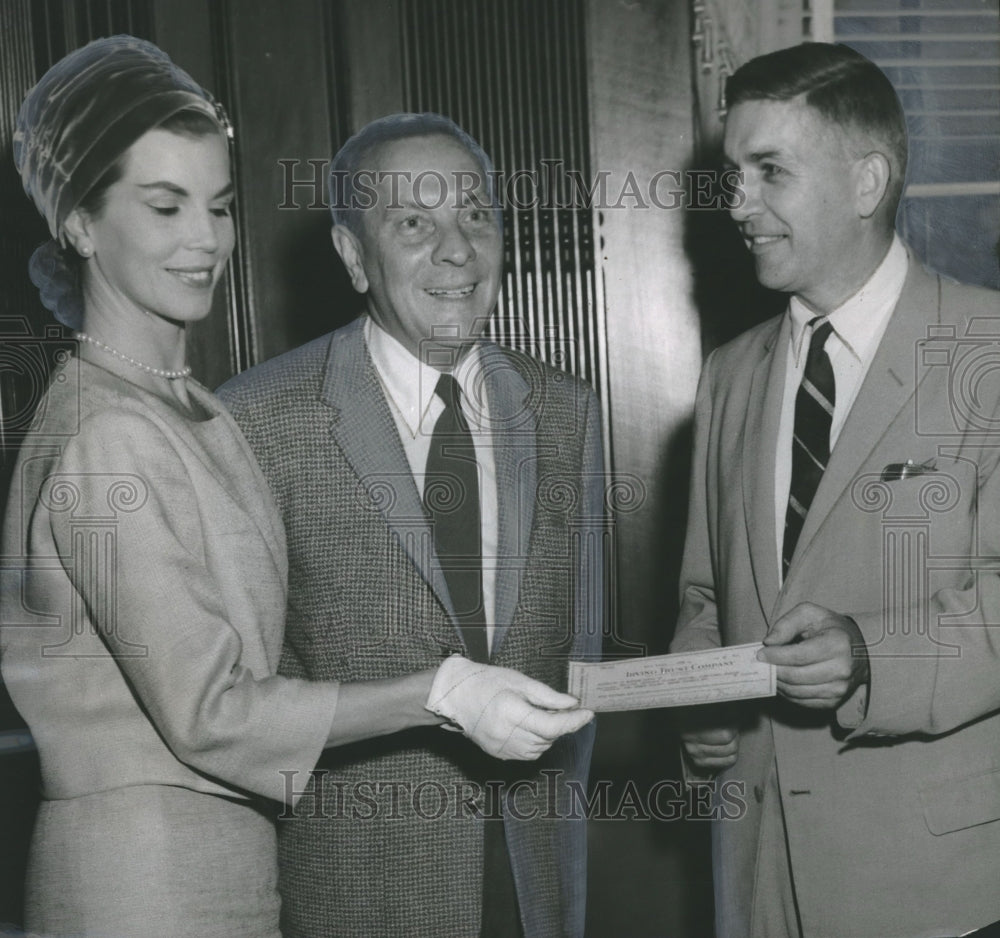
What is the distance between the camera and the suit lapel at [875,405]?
1782 millimetres

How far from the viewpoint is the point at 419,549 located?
194cm

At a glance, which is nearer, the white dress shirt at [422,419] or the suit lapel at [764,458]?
the suit lapel at [764,458]

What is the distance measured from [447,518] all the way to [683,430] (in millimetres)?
628

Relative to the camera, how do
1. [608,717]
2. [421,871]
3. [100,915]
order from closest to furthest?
[100,915] < [421,871] < [608,717]

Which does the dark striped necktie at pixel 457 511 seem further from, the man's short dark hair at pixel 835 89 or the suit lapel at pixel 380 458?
the man's short dark hair at pixel 835 89

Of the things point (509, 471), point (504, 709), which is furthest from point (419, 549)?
point (504, 709)

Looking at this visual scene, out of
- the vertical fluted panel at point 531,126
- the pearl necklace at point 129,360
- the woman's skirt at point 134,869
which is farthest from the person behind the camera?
the vertical fluted panel at point 531,126

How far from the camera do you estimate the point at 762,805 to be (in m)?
1.86

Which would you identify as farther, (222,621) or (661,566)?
(661,566)

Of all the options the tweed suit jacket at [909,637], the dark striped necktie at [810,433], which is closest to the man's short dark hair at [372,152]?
the dark striped necktie at [810,433]

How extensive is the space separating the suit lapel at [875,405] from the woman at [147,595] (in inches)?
18.9

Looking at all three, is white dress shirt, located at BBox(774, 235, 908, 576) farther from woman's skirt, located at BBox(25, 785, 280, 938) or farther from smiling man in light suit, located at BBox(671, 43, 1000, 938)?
woman's skirt, located at BBox(25, 785, 280, 938)

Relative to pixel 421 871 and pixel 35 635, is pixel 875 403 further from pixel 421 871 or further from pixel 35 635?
pixel 35 635

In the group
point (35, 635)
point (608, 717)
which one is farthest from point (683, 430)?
point (35, 635)
